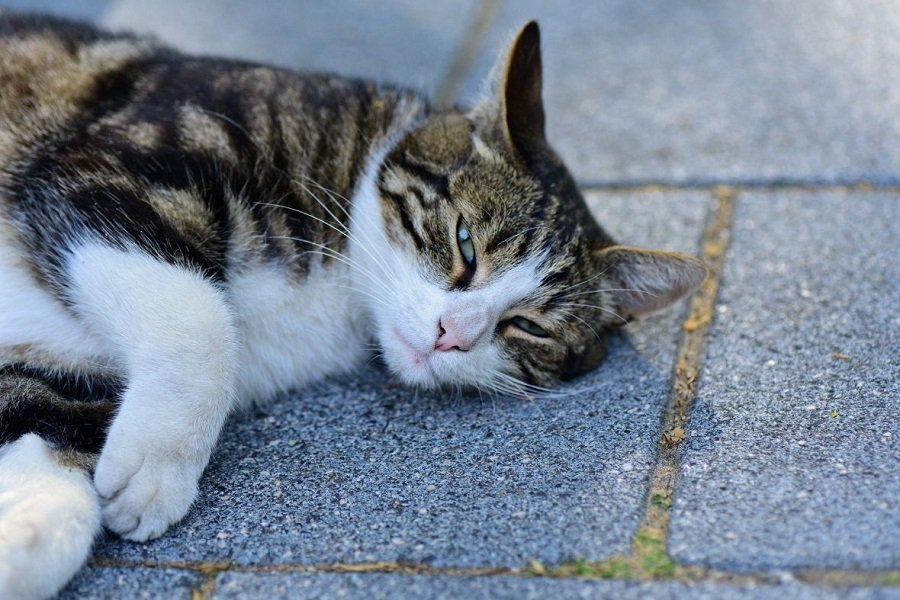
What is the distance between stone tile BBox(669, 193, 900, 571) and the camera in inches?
64.0

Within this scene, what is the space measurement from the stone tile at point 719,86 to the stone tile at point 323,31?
22 cm

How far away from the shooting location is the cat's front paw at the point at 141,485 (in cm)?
A: 175

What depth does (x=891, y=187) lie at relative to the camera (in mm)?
2779

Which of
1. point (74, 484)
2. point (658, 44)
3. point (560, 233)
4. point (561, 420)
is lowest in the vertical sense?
point (74, 484)

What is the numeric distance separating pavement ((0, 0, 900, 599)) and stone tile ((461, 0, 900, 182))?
1cm

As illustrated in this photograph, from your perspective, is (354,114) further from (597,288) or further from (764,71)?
(764,71)

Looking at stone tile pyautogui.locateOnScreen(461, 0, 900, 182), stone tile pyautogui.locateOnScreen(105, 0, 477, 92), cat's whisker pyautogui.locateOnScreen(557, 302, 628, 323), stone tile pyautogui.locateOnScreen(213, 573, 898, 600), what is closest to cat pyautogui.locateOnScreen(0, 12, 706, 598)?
cat's whisker pyautogui.locateOnScreen(557, 302, 628, 323)

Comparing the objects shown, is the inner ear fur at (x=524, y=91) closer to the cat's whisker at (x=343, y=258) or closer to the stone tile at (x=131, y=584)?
the cat's whisker at (x=343, y=258)

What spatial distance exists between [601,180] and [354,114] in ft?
3.21

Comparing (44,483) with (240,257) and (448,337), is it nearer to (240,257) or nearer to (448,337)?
(240,257)

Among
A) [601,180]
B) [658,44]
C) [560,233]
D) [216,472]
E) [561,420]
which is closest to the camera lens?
[216,472]

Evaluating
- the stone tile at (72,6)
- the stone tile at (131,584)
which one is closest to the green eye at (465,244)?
the stone tile at (131,584)

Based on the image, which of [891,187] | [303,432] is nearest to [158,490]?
[303,432]

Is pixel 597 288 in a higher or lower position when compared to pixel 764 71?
lower
